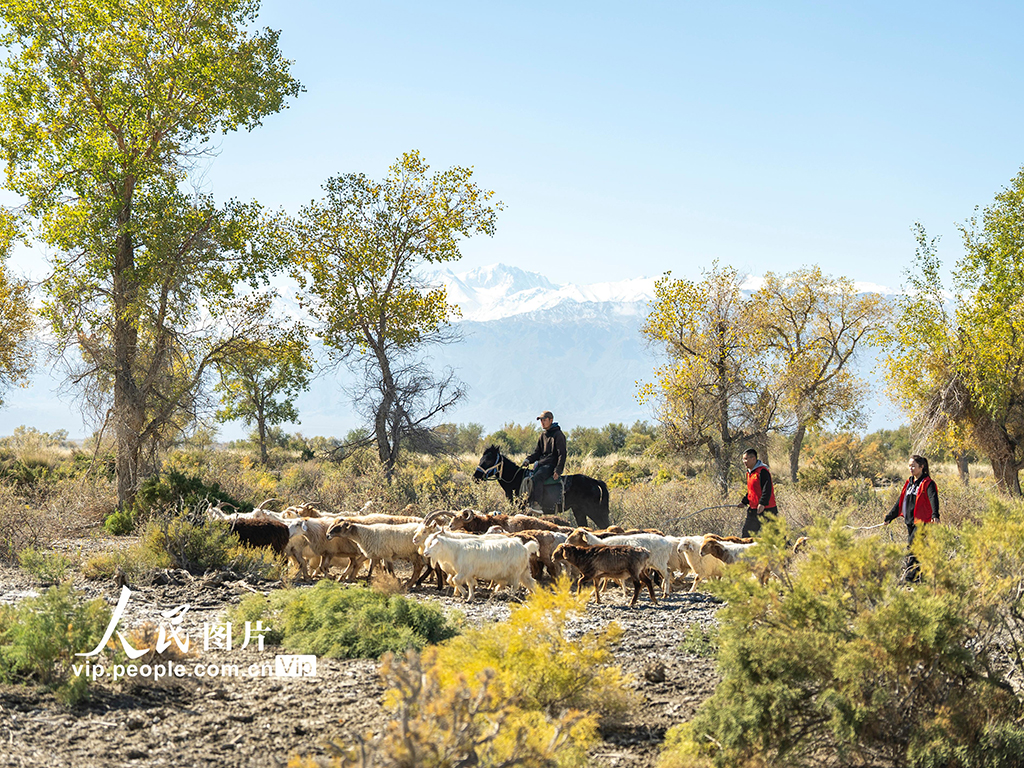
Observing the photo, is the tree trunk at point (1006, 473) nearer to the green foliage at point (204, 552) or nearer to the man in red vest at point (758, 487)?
the man in red vest at point (758, 487)

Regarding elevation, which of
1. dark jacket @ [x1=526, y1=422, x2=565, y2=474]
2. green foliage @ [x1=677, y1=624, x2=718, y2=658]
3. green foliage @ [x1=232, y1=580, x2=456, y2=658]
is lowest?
green foliage @ [x1=677, y1=624, x2=718, y2=658]

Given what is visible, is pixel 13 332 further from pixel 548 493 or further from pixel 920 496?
pixel 920 496

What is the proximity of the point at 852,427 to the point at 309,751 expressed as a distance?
34.0 m

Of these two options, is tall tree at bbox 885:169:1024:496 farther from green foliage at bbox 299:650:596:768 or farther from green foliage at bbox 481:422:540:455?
Result: green foliage at bbox 481:422:540:455

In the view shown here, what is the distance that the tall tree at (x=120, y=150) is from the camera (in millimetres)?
15719

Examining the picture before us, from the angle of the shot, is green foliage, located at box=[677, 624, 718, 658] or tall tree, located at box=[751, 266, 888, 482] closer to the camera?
green foliage, located at box=[677, 624, 718, 658]

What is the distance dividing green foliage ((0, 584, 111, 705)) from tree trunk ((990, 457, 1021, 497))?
67.6ft

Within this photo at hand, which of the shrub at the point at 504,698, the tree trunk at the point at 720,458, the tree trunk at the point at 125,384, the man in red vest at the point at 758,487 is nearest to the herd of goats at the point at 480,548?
the man in red vest at the point at 758,487

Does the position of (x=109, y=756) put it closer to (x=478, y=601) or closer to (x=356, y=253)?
(x=478, y=601)

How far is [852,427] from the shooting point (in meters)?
35.8

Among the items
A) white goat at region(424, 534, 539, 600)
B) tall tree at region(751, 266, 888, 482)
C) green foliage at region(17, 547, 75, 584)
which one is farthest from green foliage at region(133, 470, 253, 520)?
tall tree at region(751, 266, 888, 482)

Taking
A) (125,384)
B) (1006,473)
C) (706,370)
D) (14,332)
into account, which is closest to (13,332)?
(14,332)

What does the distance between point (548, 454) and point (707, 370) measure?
10.7m

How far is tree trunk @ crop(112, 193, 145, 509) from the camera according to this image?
16.0 metres
